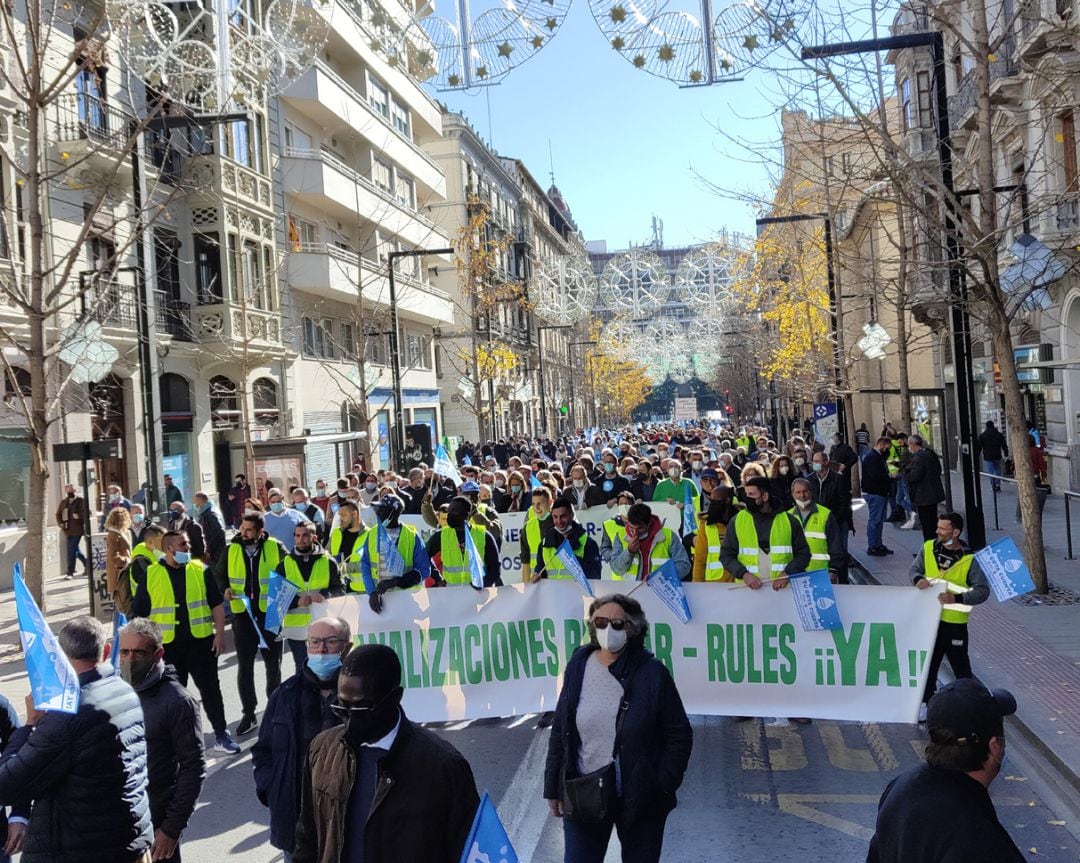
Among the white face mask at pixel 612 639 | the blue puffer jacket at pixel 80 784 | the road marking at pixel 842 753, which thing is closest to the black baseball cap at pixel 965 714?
the white face mask at pixel 612 639

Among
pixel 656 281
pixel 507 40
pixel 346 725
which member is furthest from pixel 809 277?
pixel 346 725

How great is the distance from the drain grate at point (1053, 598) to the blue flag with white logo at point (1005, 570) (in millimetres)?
4865

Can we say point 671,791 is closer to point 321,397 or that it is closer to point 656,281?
point 321,397

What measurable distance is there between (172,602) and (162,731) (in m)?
3.43

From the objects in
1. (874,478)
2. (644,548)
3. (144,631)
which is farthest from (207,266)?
(144,631)

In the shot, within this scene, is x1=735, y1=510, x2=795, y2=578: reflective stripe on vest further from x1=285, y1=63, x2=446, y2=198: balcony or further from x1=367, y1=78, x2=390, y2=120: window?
x1=367, y1=78, x2=390, y2=120: window

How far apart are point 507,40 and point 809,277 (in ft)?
80.2

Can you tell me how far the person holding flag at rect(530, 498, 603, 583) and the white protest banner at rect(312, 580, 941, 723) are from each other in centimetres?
149

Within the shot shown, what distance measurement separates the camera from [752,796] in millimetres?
6527

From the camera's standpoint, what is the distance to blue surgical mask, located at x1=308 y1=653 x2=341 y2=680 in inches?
169

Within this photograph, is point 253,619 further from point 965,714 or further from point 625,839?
point 965,714

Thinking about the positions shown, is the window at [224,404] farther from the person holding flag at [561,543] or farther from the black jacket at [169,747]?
the black jacket at [169,747]

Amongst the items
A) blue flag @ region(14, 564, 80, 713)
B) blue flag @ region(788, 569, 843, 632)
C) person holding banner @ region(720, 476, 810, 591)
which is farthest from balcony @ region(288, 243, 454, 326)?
blue flag @ region(14, 564, 80, 713)

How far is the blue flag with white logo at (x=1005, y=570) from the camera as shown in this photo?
24.0ft
